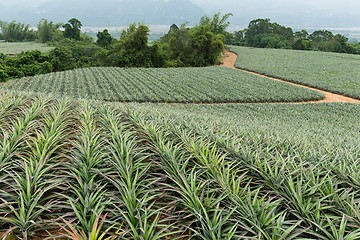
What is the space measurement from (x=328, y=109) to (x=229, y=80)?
28.8ft

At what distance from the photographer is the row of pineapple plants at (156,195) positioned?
179cm

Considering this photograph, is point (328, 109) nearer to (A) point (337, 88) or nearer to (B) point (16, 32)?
(A) point (337, 88)

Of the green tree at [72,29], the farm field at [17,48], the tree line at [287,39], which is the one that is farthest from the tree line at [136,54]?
the tree line at [287,39]

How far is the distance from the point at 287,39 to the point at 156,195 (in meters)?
77.1

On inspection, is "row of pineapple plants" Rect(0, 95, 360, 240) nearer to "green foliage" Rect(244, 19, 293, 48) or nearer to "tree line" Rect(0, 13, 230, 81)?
"tree line" Rect(0, 13, 230, 81)

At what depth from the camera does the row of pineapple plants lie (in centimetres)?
179

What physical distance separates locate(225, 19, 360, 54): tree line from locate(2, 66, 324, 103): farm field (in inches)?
1660

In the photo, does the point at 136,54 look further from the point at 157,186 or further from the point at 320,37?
the point at 320,37

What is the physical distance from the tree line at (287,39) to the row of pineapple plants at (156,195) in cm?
5887

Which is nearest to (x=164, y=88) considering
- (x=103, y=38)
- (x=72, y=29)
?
(x=103, y=38)

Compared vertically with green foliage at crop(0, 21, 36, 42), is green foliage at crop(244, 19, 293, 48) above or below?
above

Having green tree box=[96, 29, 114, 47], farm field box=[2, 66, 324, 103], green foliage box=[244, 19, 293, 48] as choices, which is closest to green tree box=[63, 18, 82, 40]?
green tree box=[96, 29, 114, 47]

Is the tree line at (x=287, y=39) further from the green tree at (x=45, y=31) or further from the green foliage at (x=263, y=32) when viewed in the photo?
the green tree at (x=45, y=31)

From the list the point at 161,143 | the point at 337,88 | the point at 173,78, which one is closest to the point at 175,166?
the point at 161,143
